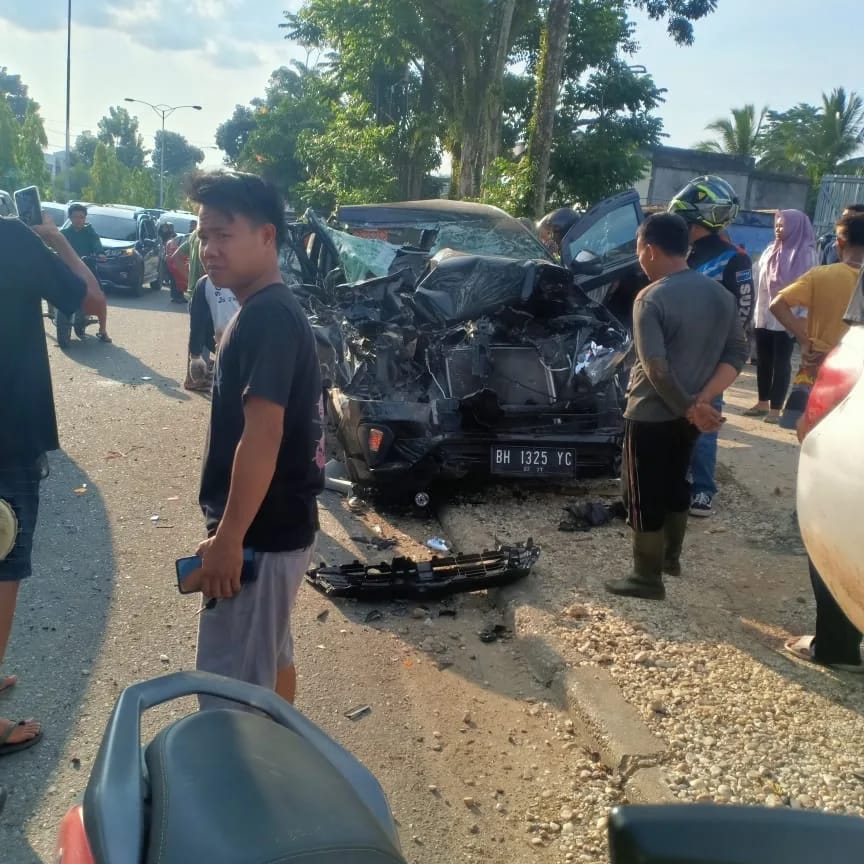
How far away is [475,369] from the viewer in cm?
579

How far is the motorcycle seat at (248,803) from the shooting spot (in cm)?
111

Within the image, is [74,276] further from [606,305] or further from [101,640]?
[606,305]

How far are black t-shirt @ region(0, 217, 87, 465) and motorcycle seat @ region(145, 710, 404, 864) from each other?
183 centimetres

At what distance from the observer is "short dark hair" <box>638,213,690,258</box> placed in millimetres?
4004

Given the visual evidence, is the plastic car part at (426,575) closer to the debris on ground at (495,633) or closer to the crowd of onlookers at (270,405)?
the debris on ground at (495,633)

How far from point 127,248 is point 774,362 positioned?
48.5 feet

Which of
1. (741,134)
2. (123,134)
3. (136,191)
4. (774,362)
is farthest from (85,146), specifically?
(774,362)

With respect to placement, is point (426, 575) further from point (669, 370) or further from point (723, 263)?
point (723, 263)

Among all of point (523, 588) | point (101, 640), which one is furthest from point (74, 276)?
point (523, 588)

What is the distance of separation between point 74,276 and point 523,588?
265 cm

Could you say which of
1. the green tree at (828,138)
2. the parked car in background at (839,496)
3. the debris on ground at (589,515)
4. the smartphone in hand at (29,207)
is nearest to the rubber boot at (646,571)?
the debris on ground at (589,515)

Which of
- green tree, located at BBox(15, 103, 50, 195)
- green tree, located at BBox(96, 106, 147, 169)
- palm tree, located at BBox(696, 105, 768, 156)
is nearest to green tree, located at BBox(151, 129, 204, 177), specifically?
green tree, located at BBox(96, 106, 147, 169)

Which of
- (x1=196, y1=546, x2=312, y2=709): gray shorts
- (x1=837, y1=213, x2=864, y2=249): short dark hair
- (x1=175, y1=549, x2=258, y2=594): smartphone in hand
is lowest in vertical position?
(x1=196, y1=546, x2=312, y2=709): gray shorts

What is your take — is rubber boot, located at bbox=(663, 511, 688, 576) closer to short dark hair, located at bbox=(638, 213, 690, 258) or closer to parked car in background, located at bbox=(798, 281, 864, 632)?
short dark hair, located at bbox=(638, 213, 690, 258)
